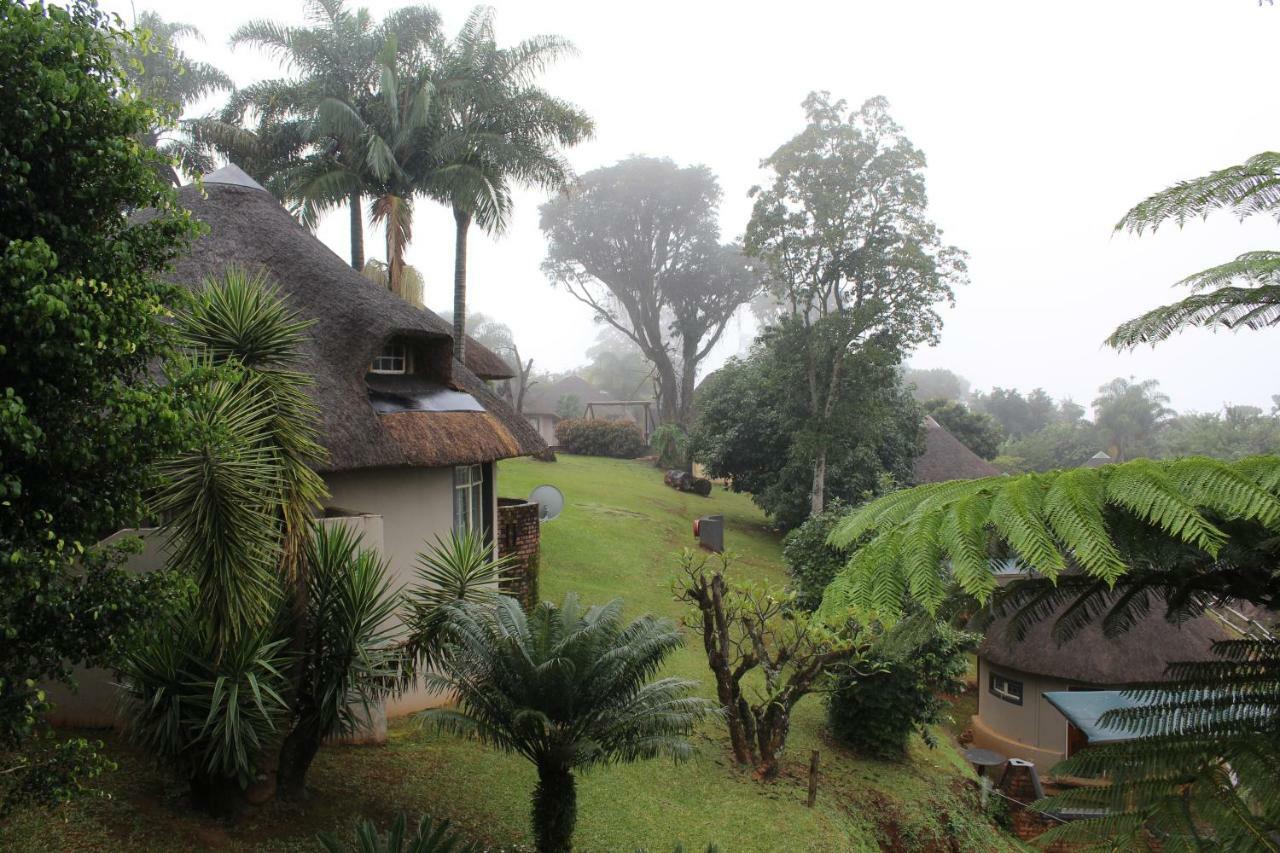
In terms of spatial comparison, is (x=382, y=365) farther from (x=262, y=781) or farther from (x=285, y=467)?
(x=262, y=781)

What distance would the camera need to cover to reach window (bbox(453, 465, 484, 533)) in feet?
41.7

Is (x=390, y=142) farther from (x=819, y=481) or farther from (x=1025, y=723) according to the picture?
(x=1025, y=723)

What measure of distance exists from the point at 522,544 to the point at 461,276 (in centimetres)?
786

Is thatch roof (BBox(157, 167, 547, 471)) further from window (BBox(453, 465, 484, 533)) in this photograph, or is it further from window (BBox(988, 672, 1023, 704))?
window (BBox(988, 672, 1023, 704))

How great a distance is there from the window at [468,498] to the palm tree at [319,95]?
896 centimetres

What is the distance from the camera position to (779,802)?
10648mm

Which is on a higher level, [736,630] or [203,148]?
[203,148]

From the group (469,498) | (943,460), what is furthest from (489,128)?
(943,460)

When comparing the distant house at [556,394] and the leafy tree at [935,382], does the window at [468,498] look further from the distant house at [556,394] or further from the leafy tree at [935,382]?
the leafy tree at [935,382]

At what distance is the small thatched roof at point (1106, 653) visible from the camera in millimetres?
15906

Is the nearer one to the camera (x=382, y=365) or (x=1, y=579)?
(x=1, y=579)

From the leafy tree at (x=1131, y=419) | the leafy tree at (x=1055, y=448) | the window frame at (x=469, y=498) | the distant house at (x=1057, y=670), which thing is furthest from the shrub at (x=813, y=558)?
the leafy tree at (x=1131, y=419)


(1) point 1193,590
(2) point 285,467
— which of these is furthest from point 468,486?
(1) point 1193,590

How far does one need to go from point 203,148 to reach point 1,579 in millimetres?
21002
